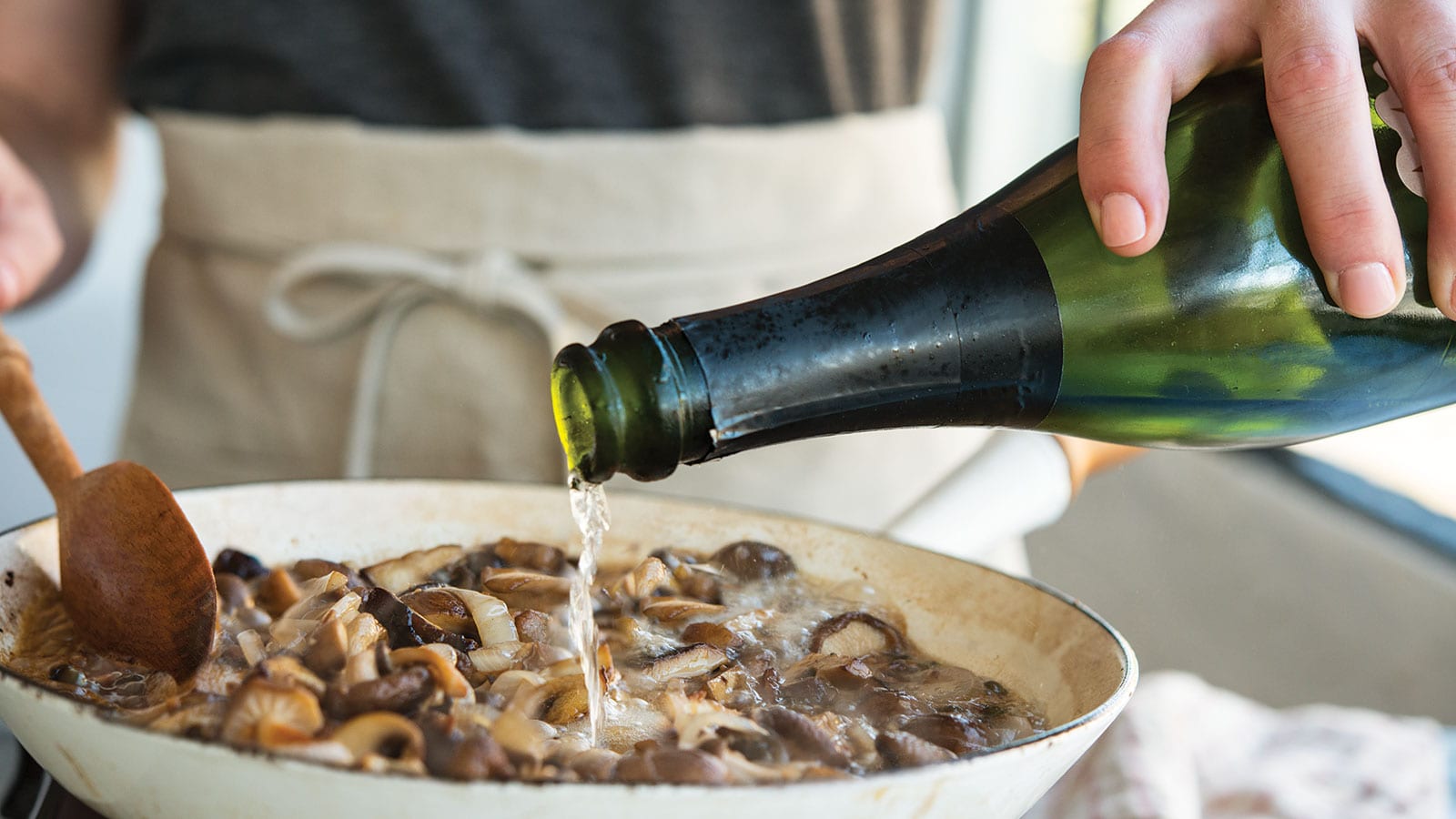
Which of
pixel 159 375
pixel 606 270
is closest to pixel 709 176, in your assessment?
pixel 606 270

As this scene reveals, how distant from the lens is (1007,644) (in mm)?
625

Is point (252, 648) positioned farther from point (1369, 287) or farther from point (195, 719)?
point (1369, 287)

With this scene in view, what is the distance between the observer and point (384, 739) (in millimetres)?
424

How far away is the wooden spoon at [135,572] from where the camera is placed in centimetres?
58

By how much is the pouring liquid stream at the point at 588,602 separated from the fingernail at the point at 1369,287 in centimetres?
34

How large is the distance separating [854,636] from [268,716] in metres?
0.30

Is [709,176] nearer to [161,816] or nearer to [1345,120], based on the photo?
[1345,120]

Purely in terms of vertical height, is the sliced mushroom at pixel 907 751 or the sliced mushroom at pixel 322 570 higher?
the sliced mushroom at pixel 322 570

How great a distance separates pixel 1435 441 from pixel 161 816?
1.99m

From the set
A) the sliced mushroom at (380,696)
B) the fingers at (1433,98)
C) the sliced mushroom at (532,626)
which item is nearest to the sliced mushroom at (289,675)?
the sliced mushroom at (380,696)

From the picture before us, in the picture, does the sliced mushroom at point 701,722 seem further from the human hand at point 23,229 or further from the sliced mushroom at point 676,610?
the human hand at point 23,229


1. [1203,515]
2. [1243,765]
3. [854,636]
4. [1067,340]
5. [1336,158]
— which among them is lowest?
[1203,515]

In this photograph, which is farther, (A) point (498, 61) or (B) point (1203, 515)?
(B) point (1203, 515)

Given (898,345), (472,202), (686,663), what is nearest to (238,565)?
(686,663)
